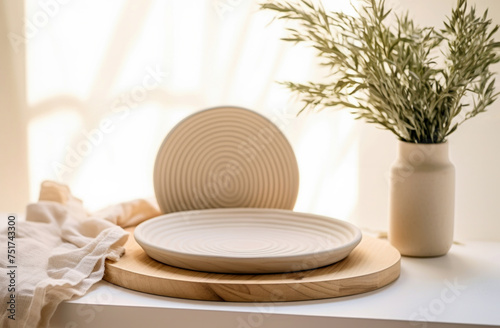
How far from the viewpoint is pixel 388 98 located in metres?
1.43

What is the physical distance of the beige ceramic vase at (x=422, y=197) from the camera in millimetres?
1467

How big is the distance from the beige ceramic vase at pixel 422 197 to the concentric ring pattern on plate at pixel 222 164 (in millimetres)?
279

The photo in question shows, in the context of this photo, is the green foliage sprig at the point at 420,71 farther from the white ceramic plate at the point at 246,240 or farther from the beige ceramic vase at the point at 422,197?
the white ceramic plate at the point at 246,240

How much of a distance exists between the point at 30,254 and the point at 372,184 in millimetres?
924

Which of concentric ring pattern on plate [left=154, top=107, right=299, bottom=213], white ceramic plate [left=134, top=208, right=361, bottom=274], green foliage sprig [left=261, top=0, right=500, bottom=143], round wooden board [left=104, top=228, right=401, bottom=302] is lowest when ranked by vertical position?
round wooden board [left=104, top=228, right=401, bottom=302]

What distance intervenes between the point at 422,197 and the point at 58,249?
76cm

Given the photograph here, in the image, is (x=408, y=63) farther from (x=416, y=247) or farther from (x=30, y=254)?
(x=30, y=254)

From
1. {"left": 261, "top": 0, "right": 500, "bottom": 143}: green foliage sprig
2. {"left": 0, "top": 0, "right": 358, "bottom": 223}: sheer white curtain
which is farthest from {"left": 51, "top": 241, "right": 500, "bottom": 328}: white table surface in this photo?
{"left": 0, "top": 0, "right": 358, "bottom": 223}: sheer white curtain

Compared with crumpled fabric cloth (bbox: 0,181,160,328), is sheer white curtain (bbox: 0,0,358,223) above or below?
above

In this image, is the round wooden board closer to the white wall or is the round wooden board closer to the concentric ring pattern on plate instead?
the concentric ring pattern on plate

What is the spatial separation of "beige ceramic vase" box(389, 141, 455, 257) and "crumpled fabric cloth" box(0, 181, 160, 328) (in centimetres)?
58

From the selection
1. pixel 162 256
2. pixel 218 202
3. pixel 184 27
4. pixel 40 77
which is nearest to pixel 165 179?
pixel 218 202

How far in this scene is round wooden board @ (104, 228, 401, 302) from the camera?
1202 mm

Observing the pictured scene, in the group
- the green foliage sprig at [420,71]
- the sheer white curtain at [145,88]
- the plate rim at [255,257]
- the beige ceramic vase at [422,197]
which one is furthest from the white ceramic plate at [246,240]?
the sheer white curtain at [145,88]
